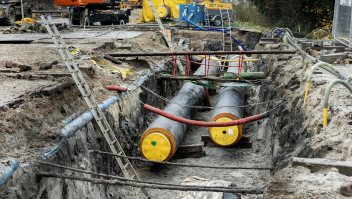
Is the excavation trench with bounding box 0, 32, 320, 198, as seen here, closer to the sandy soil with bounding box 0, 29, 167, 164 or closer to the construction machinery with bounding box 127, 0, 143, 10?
the sandy soil with bounding box 0, 29, 167, 164

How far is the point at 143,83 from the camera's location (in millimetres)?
8969

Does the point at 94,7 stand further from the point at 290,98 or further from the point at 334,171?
the point at 334,171

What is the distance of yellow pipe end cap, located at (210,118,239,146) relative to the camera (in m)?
7.96

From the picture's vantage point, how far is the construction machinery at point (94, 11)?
757 inches

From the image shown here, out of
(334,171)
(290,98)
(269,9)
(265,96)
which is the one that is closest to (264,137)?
(265,96)

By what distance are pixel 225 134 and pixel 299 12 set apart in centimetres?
2096

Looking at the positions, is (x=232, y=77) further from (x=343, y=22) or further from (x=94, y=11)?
(x=94, y=11)

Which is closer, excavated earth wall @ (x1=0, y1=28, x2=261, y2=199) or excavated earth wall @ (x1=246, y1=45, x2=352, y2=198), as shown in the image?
excavated earth wall @ (x1=246, y1=45, x2=352, y2=198)

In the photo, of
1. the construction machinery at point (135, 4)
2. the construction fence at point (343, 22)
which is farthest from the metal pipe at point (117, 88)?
the construction machinery at point (135, 4)

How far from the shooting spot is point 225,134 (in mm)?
8031

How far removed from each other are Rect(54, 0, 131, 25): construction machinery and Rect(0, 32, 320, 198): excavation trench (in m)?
10.4

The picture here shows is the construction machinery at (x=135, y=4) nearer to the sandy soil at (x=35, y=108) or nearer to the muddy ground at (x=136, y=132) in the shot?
the muddy ground at (x=136, y=132)

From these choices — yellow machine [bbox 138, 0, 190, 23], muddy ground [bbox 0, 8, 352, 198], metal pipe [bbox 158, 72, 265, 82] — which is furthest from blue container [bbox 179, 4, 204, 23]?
metal pipe [bbox 158, 72, 265, 82]

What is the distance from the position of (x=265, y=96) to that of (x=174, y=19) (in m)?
13.4
